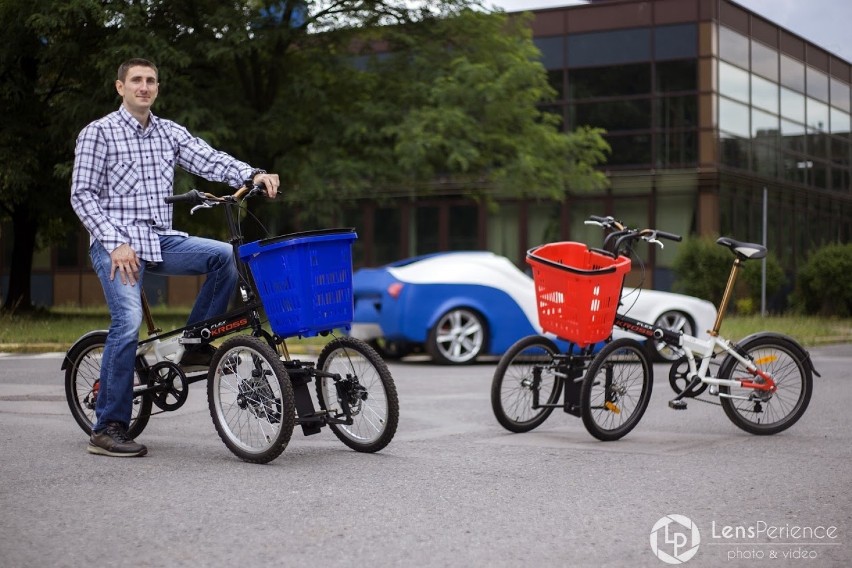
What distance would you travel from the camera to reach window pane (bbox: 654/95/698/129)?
3422 cm

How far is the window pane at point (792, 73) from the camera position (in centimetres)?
3850

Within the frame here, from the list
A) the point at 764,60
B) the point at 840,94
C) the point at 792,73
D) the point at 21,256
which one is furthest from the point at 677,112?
the point at 21,256

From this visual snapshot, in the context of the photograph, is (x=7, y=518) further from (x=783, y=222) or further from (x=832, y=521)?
(x=783, y=222)

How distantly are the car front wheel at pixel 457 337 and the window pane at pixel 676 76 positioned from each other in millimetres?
21936

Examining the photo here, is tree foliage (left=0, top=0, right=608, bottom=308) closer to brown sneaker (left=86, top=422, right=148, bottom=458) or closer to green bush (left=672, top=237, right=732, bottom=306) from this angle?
green bush (left=672, top=237, right=732, bottom=306)

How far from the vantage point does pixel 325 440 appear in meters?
7.49

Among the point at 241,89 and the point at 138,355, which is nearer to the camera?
the point at 138,355

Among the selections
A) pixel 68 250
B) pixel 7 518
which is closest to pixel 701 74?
pixel 68 250

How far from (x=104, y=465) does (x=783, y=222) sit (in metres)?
34.5

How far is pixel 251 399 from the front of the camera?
6422 millimetres

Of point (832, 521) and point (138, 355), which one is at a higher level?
point (138, 355)

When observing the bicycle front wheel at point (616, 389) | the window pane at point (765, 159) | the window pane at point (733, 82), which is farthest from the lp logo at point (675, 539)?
the window pane at point (765, 159)

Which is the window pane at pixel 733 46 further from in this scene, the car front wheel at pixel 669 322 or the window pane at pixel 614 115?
the car front wheel at pixel 669 322

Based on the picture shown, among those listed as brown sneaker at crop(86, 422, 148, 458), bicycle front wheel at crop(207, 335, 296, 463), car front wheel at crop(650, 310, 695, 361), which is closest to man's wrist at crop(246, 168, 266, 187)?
bicycle front wheel at crop(207, 335, 296, 463)
